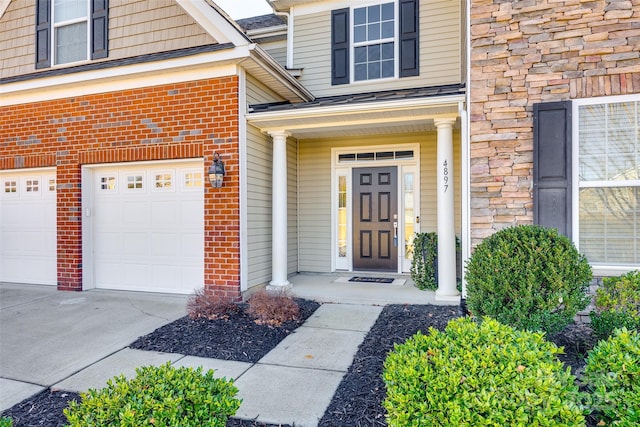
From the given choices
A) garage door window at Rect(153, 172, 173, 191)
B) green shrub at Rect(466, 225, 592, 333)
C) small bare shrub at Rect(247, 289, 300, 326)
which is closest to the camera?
green shrub at Rect(466, 225, 592, 333)

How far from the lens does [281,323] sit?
4.75 meters

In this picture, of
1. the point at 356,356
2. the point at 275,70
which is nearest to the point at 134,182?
the point at 275,70

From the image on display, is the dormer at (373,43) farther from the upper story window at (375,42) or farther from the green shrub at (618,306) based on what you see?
the green shrub at (618,306)

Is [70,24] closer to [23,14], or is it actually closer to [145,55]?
[23,14]

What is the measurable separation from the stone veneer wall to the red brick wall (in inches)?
133

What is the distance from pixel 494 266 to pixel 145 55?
5.86 m

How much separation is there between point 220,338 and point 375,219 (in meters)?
4.12

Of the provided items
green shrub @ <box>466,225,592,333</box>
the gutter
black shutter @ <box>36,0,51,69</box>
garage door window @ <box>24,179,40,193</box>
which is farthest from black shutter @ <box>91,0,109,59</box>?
green shrub @ <box>466,225,592,333</box>

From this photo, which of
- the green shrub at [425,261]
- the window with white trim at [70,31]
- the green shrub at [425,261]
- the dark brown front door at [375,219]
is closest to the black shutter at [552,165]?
the green shrub at [425,261]

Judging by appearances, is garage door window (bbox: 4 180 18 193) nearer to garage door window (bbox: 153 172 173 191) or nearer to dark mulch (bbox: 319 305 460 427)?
garage door window (bbox: 153 172 173 191)

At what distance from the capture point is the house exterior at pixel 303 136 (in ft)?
14.8

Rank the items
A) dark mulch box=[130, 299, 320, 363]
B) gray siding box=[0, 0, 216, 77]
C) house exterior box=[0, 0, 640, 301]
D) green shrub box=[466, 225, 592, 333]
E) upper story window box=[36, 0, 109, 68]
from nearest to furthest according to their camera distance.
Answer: green shrub box=[466, 225, 592, 333] → dark mulch box=[130, 299, 320, 363] → house exterior box=[0, 0, 640, 301] → gray siding box=[0, 0, 216, 77] → upper story window box=[36, 0, 109, 68]

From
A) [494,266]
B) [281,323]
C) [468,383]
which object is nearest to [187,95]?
[281,323]

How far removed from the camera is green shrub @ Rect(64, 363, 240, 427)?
5.99 feet
